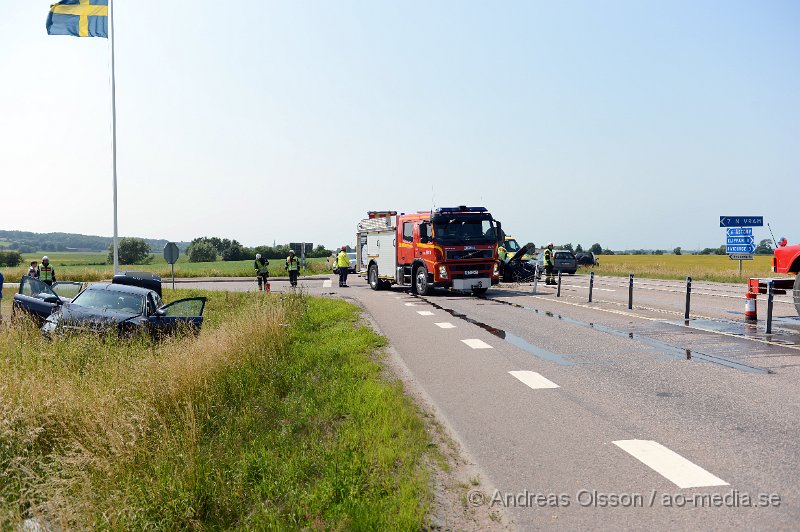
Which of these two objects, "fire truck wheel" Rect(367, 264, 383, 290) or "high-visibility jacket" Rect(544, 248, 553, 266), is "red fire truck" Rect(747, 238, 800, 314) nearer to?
"fire truck wheel" Rect(367, 264, 383, 290)

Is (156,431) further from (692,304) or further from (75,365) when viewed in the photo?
(692,304)

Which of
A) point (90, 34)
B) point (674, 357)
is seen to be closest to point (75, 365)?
point (674, 357)

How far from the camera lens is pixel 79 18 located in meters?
28.7

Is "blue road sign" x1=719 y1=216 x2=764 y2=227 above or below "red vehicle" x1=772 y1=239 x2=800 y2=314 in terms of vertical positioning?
above

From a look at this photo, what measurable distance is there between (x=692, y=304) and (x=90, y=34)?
25314mm

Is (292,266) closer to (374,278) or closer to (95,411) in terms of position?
(374,278)

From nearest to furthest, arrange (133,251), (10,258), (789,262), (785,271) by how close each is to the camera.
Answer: (789,262) → (785,271) → (10,258) → (133,251)

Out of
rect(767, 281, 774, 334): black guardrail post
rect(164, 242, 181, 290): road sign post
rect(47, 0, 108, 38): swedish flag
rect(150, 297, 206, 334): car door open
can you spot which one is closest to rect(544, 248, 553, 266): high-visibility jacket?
rect(164, 242, 181, 290): road sign post

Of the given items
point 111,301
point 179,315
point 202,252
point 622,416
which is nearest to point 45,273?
point 111,301

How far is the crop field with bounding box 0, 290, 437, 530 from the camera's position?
15.3 feet

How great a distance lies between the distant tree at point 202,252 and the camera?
387 feet

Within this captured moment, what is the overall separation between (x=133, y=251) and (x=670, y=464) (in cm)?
12182

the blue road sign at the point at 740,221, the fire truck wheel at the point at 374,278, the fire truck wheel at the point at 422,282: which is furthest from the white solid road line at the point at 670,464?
the blue road sign at the point at 740,221

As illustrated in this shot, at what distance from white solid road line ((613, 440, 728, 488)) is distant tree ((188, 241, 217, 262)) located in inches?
4526
